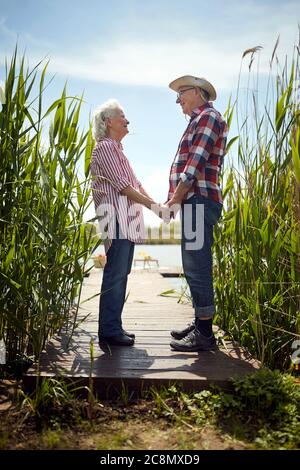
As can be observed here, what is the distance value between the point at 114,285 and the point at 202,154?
770 mm

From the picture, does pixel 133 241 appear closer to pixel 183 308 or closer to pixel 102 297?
pixel 102 297

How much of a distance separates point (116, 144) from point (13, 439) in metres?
1.42

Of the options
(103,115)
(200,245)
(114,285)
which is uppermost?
(103,115)

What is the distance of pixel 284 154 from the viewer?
2055mm

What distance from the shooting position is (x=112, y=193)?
2.24 m

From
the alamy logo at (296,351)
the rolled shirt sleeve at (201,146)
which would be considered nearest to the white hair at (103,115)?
the rolled shirt sleeve at (201,146)

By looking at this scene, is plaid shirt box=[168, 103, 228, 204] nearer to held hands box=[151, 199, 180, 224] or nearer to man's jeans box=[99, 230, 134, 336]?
held hands box=[151, 199, 180, 224]

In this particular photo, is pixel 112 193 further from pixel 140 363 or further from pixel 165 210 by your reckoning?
pixel 140 363

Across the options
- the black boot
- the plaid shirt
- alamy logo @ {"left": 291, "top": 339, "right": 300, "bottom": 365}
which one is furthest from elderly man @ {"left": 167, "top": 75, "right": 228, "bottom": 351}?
alamy logo @ {"left": 291, "top": 339, "right": 300, "bottom": 365}

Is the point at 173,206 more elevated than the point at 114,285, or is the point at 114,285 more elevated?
the point at 173,206

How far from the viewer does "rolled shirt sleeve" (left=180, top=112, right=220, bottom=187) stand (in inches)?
82.4

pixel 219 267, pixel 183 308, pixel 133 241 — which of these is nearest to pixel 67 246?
pixel 133 241

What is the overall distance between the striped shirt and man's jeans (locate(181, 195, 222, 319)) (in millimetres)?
257

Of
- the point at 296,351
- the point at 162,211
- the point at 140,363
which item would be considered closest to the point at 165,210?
the point at 162,211
